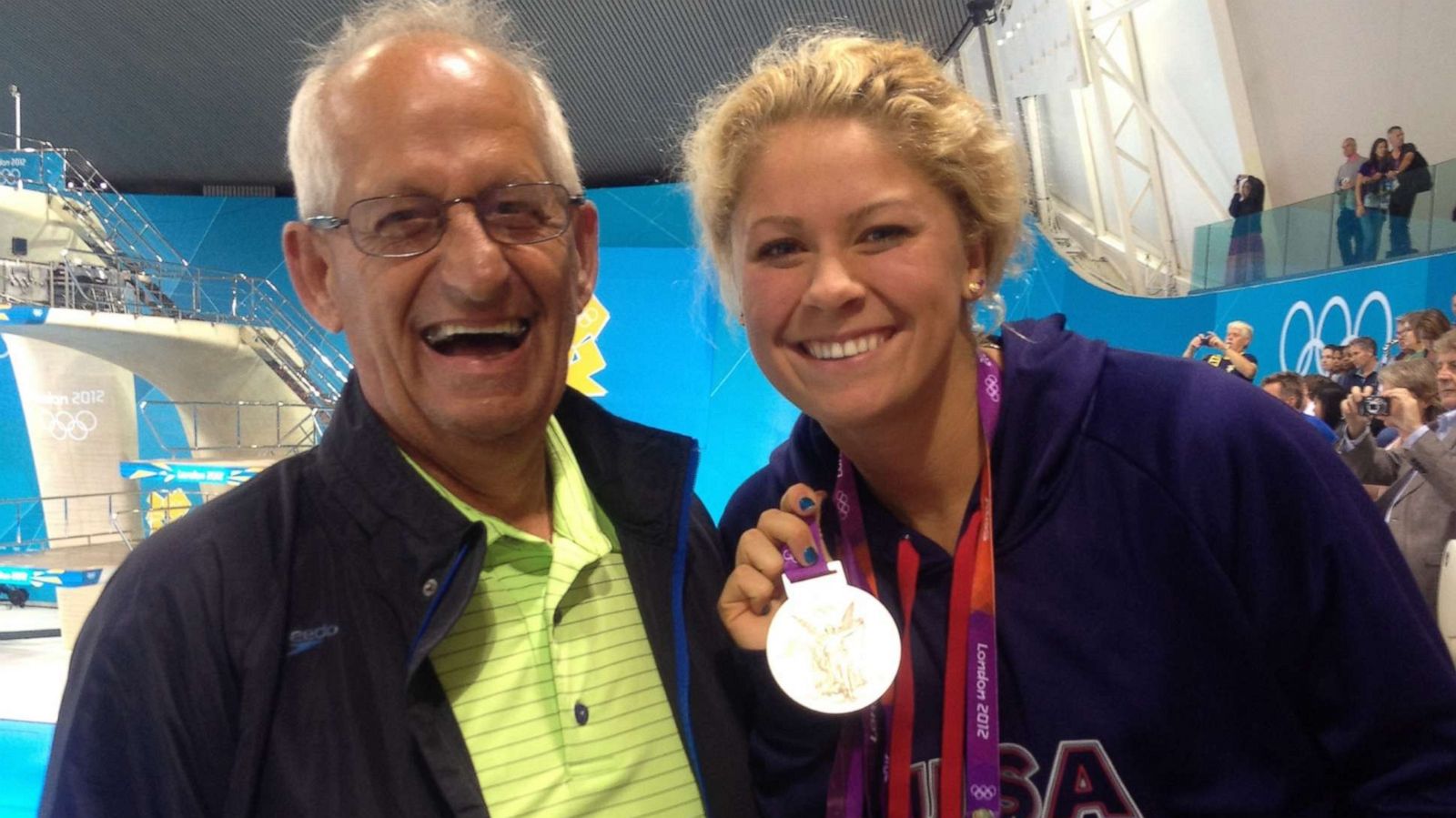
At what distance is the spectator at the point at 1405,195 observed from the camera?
23.4 feet

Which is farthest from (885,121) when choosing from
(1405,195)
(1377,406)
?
(1405,195)

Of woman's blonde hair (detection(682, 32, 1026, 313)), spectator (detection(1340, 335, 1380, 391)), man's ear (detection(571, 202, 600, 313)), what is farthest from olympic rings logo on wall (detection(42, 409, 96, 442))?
spectator (detection(1340, 335, 1380, 391))

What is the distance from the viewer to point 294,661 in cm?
117

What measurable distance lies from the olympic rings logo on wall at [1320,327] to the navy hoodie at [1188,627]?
23.0ft

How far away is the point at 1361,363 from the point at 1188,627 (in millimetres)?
6120

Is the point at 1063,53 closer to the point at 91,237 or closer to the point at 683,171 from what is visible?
the point at 683,171

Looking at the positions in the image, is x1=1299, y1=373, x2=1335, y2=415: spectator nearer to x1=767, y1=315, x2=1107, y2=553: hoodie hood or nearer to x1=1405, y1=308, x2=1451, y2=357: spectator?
x1=1405, y1=308, x2=1451, y2=357: spectator

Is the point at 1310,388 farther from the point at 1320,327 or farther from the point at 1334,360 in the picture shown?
the point at 1320,327

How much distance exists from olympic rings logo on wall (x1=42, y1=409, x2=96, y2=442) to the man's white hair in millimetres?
9805

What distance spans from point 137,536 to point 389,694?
35.2 ft

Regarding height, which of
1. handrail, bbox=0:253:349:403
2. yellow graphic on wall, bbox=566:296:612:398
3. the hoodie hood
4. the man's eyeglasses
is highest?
handrail, bbox=0:253:349:403

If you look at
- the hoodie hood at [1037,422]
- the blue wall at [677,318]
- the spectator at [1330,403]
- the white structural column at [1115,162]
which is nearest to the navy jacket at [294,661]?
the hoodie hood at [1037,422]

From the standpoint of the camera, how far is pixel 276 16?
10.4 meters

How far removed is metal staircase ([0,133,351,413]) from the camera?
30.2ft
